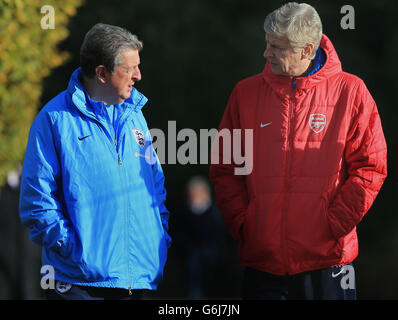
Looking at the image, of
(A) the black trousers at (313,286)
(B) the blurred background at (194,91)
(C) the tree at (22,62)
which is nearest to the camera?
(A) the black trousers at (313,286)

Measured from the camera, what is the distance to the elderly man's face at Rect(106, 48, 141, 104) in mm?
3873

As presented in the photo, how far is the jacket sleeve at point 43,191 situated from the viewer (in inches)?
146

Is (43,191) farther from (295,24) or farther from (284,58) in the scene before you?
(295,24)

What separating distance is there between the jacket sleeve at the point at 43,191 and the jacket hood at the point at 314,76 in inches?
49.6

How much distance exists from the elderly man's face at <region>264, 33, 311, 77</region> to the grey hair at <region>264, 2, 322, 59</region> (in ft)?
0.11

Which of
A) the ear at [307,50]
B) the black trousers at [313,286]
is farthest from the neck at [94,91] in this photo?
the black trousers at [313,286]

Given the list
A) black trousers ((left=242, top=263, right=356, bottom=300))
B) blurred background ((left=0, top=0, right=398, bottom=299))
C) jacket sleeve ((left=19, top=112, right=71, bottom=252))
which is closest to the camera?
jacket sleeve ((left=19, top=112, right=71, bottom=252))

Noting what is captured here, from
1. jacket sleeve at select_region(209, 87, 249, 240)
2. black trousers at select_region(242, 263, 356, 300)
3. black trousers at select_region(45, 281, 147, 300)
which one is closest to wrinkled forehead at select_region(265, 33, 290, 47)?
jacket sleeve at select_region(209, 87, 249, 240)

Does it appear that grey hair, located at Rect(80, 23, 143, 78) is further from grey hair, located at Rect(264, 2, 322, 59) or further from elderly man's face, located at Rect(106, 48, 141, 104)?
grey hair, located at Rect(264, 2, 322, 59)

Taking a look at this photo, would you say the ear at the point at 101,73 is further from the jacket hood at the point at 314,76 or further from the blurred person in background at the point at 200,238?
the blurred person in background at the point at 200,238

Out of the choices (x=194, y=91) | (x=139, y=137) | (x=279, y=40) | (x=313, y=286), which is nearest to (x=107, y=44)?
(x=139, y=137)

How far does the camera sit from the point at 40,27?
721 centimetres

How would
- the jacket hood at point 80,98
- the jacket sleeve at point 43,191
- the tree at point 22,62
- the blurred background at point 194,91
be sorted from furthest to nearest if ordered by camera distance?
1. the blurred background at point 194,91
2. the tree at point 22,62
3. the jacket hood at point 80,98
4. the jacket sleeve at point 43,191
